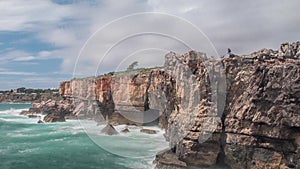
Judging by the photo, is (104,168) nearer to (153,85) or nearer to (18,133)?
(153,85)

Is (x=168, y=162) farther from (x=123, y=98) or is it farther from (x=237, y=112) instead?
(x=123, y=98)

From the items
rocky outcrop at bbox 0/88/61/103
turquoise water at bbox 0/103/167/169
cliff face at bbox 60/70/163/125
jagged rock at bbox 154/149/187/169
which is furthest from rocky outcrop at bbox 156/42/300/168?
rocky outcrop at bbox 0/88/61/103

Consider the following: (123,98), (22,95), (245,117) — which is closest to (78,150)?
(245,117)

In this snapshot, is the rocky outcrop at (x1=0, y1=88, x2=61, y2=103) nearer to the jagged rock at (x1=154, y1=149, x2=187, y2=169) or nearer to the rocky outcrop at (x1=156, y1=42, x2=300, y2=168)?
the jagged rock at (x1=154, y1=149, x2=187, y2=169)

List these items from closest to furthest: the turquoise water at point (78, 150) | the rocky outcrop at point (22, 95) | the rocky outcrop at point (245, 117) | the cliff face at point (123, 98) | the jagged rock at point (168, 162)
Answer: the rocky outcrop at point (245, 117), the jagged rock at point (168, 162), the turquoise water at point (78, 150), the cliff face at point (123, 98), the rocky outcrop at point (22, 95)

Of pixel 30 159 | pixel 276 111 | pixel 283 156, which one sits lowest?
pixel 30 159

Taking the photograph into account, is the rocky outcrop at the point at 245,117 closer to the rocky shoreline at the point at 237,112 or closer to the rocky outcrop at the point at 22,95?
the rocky shoreline at the point at 237,112

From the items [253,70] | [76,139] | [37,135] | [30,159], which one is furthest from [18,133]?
[253,70]

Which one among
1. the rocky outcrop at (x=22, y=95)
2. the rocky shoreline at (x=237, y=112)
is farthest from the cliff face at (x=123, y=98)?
the rocky outcrop at (x=22, y=95)
